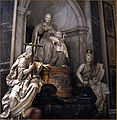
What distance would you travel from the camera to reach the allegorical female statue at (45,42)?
599 cm

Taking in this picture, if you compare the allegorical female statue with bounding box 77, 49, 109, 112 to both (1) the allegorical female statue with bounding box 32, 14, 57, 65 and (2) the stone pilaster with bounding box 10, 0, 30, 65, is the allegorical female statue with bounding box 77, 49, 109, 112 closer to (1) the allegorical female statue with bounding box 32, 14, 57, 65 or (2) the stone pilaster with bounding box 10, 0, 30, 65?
(1) the allegorical female statue with bounding box 32, 14, 57, 65

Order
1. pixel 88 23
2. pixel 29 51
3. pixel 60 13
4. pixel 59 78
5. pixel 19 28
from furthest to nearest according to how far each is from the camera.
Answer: pixel 60 13 < pixel 88 23 < pixel 19 28 < pixel 59 78 < pixel 29 51

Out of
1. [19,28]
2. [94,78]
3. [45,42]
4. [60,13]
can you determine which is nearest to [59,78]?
[94,78]

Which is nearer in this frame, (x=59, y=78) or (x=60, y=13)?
(x=59, y=78)

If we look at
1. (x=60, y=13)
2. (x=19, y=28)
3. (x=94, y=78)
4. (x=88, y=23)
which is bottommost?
(x=94, y=78)

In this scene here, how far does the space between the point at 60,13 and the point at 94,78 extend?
2.19 meters

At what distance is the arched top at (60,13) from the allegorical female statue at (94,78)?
1010 millimetres

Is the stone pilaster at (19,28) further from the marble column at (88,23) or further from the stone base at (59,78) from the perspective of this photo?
the marble column at (88,23)

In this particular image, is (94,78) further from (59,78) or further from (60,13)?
(60,13)

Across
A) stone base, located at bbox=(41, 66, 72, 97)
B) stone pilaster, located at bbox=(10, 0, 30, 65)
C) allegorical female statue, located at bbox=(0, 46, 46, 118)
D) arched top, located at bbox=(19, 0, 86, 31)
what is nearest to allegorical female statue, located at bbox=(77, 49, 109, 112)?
stone base, located at bbox=(41, 66, 72, 97)

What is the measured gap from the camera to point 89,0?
7230 millimetres

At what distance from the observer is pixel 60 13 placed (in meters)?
7.19

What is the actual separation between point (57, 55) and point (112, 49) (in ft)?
5.78

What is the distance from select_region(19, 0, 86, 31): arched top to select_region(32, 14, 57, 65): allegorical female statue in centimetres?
64
